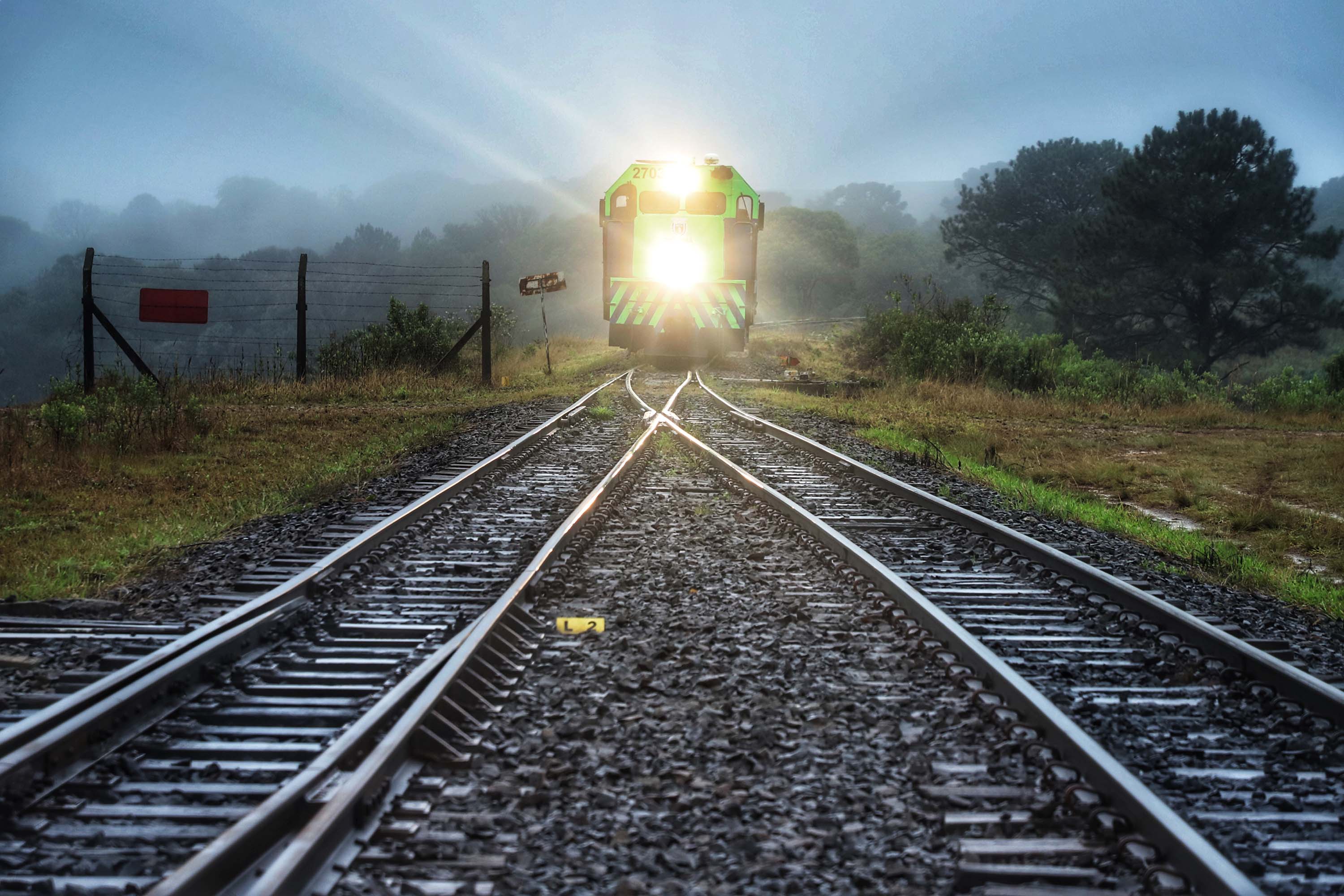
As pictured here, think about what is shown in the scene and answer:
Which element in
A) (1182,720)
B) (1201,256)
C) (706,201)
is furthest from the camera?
(1201,256)

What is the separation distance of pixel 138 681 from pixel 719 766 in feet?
6.48

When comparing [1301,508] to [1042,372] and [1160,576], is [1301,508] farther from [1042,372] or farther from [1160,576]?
[1042,372]

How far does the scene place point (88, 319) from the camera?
16.8 metres

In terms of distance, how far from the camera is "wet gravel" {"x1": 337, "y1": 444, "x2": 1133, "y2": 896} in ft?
7.61

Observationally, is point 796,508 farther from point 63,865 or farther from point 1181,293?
point 1181,293

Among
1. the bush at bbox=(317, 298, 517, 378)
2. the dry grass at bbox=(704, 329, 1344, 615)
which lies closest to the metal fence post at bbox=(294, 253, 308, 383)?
the bush at bbox=(317, 298, 517, 378)

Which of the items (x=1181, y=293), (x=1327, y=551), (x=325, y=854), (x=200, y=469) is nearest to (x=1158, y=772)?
(x=325, y=854)

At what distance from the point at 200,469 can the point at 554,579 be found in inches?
224

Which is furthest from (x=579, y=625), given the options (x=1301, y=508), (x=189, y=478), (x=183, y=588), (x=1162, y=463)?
(x=1162, y=463)

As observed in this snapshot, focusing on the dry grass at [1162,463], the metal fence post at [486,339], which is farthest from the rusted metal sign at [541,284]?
the dry grass at [1162,463]

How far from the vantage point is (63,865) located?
2258mm

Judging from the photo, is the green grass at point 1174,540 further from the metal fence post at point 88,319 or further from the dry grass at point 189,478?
the metal fence post at point 88,319

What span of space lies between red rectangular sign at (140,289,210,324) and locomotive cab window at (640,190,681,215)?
8164 millimetres

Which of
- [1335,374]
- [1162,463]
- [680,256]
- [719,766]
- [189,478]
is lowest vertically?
[719,766]
